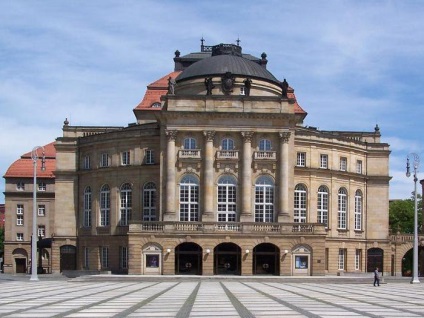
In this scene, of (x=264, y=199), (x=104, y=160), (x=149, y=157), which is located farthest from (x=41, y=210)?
(x=264, y=199)

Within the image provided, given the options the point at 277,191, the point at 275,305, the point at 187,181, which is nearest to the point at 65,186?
the point at 187,181

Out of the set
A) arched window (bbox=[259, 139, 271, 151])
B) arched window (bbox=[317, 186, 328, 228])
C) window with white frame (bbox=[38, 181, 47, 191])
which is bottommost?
arched window (bbox=[317, 186, 328, 228])

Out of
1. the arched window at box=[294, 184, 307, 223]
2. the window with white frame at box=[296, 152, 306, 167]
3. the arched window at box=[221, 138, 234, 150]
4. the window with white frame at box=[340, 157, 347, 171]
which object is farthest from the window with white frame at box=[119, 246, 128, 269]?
the window with white frame at box=[340, 157, 347, 171]

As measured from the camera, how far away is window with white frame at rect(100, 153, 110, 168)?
9112cm

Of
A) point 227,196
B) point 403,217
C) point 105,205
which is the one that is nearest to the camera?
point 227,196

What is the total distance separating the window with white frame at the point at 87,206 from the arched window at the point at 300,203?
24.1 meters

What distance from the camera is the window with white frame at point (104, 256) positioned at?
8925cm

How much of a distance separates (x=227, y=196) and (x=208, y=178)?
9.36ft

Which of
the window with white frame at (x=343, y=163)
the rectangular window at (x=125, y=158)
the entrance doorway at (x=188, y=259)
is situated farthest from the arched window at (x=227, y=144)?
the window with white frame at (x=343, y=163)

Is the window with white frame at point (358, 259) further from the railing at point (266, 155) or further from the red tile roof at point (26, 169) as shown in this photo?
the red tile roof at point (26, 169)

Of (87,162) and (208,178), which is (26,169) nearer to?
(87,162)

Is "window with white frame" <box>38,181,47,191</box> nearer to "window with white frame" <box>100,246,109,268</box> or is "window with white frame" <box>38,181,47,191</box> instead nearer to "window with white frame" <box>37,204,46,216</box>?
"window with white frame" <box>37,204,46,216</box>

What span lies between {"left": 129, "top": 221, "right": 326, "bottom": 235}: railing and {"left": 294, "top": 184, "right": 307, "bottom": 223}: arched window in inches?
342

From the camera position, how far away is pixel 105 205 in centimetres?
9056
